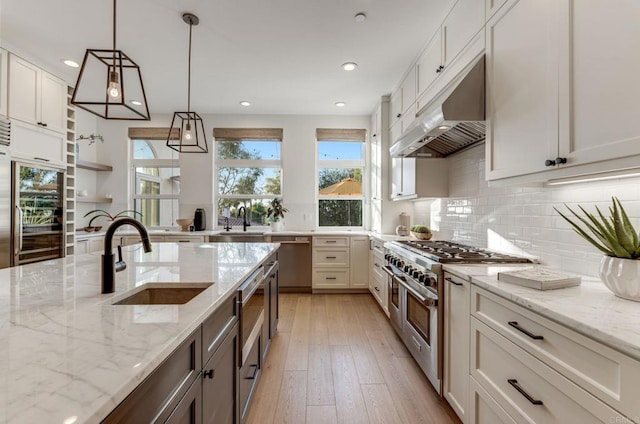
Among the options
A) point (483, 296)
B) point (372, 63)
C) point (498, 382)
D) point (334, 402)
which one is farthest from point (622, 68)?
point (372, 63)

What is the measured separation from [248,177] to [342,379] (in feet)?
11.8

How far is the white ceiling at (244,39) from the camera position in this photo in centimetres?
223

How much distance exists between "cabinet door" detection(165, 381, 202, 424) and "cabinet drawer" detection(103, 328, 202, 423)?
20mm

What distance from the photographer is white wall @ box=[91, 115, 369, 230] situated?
463 centimetres

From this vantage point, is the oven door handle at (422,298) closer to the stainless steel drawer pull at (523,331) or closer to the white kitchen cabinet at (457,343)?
the white kitchen cabinet at (457,343)

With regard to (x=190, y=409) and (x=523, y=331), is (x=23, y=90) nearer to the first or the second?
(x=190, y=409)

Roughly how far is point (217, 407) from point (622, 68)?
1998 mm

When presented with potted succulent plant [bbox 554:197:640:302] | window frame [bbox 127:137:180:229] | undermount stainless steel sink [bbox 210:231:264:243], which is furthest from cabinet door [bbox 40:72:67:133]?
potted succulent plant [bbox 554:197:640:302]

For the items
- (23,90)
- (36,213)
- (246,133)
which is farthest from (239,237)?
(23,90)

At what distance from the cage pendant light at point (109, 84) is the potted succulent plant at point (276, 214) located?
2.09 metres

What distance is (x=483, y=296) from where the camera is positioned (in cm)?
136

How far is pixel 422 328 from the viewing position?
201 centimetres

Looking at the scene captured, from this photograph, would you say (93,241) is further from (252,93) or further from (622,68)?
(622,68)

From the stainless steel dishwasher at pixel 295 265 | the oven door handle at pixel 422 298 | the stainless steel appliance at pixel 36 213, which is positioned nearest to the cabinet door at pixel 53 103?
the stainless steel appliance at pixel 36 213
